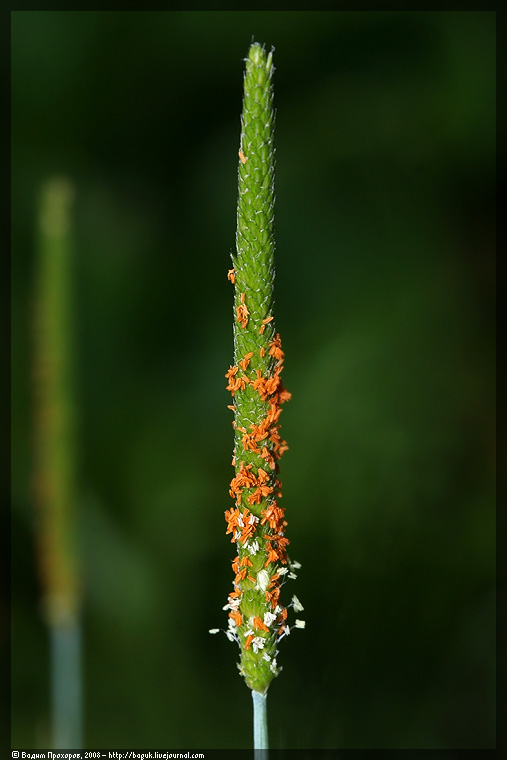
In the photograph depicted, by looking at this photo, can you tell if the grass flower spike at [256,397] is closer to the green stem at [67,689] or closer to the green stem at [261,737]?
the green stem at [261,737]

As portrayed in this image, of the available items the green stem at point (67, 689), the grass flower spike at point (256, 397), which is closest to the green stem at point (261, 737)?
the grass flower spike at point (256, 397)

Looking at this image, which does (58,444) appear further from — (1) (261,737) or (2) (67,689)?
(1) (261,737)

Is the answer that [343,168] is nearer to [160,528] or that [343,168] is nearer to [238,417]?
[160,528]

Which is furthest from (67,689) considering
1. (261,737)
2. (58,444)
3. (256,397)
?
(256,397)

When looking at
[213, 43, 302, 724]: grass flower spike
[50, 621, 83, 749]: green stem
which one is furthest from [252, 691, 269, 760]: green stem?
[50, 621, 83, 749]: green stem

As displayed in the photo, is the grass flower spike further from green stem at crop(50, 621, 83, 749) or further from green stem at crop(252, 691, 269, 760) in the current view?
green stem at crop(50, 621, 83, 749)

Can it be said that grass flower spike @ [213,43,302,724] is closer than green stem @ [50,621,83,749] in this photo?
Yes
